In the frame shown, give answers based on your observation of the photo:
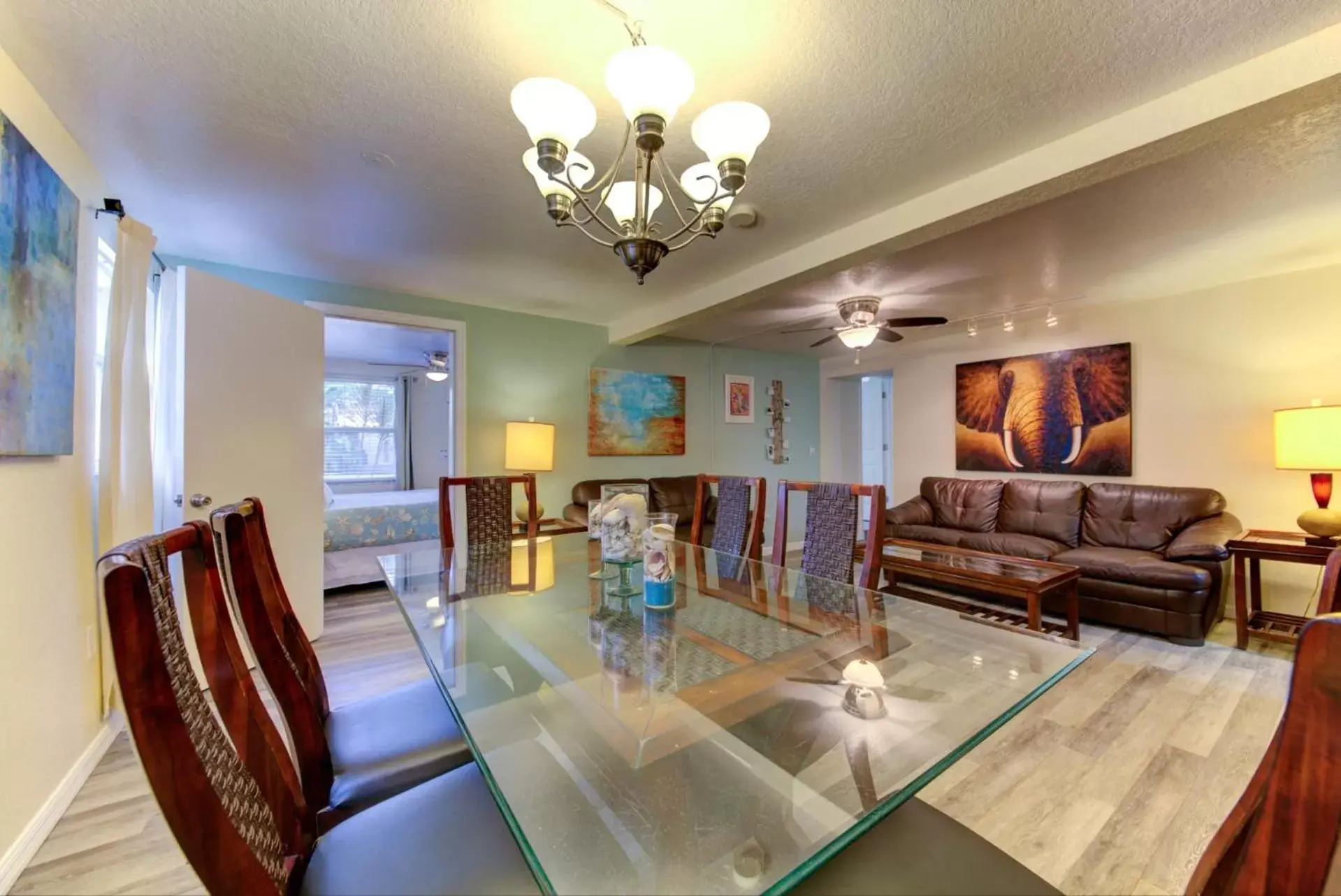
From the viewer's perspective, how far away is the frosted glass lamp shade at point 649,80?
127 cm

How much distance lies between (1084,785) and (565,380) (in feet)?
13.2

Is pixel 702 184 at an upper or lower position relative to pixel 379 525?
upper

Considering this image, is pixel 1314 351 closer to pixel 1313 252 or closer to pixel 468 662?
pixel 1313 252

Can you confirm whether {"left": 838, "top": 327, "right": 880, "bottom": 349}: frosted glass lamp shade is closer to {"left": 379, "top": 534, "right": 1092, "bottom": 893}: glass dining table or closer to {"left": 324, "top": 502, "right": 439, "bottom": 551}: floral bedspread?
{"left": 379, "top": 534, "right": 1092, "bottom": 893}: glass dining table

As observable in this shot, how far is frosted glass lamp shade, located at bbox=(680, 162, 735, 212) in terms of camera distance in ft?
5.55

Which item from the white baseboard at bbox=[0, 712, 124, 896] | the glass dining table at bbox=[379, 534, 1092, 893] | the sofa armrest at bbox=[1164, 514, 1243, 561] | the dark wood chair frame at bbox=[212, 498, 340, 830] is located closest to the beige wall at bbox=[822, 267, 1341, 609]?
the sofa armrest at bbox=[1164, 514, 1243, 561]

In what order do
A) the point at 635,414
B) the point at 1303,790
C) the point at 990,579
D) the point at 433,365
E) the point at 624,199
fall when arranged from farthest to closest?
1. the point at 433,365
2. the point at 635,414
3. the point at 990,579
4. the point at 624,199
5. the point at 1303,790

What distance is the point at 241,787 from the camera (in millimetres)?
713

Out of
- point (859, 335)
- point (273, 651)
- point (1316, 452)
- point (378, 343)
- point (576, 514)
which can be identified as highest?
point (378, 343)

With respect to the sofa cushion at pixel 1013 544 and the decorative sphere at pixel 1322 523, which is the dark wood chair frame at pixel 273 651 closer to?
the sofa cushion at pixel 1013 544

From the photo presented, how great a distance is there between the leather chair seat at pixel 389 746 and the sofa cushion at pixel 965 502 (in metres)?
4.56

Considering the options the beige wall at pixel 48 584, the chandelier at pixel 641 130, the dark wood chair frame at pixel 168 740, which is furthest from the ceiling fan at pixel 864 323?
Answer: the beige wall at pixel 48 584

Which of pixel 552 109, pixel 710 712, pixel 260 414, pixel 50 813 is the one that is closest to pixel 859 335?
pixel 552 109

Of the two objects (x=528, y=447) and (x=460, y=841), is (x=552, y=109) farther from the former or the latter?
(x=528, y=447)
